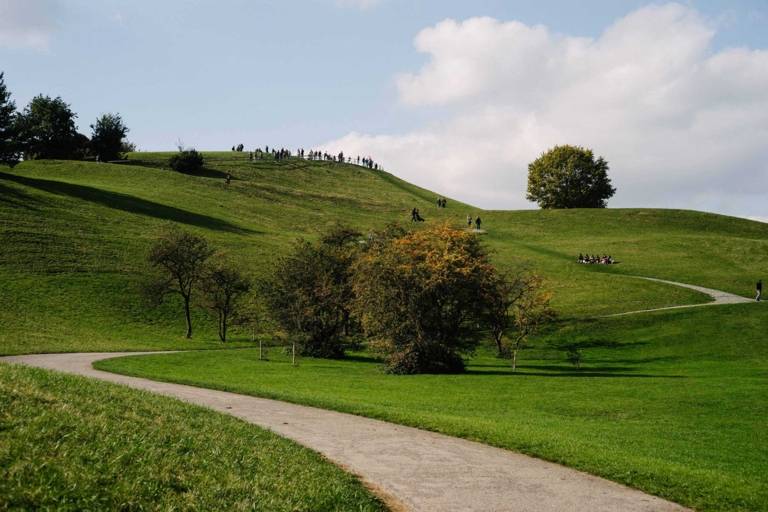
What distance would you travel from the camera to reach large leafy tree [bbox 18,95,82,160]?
131 metres

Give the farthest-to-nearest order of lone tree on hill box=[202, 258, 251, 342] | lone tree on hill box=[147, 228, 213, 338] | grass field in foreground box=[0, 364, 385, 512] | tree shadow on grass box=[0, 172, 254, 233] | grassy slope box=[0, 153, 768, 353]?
tree shadow on grass box=[0, 172, 254, 233], lone tree on hill box=[202, 258, 251, 342], lone tree on hill box=[147, 228, 213, 338], grassy slope box=[0, 153, 768, 353], grass field in foreground box=[0, 364, 385, 512]

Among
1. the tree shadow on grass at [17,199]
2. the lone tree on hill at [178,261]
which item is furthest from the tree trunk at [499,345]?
the tree shadow on grass at [17,199]

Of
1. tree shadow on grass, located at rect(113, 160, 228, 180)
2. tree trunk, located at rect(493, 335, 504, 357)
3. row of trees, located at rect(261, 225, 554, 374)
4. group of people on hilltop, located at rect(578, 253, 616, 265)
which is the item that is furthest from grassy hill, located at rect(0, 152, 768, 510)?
row of trees, located at rect(261, 225, 554, 374)

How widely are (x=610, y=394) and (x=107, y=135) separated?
143 metres

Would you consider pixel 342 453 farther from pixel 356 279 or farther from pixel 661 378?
pixel 356 279

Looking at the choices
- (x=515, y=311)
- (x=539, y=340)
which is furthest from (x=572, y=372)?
(x=539, y=340)

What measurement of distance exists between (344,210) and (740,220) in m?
78.3

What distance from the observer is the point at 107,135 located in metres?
148

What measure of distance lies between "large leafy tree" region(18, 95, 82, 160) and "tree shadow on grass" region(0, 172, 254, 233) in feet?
111

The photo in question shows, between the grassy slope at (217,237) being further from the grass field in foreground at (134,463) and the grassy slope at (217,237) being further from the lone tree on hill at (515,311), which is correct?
the grass field in foreground at (134,463)

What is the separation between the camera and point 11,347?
40719 millimetres

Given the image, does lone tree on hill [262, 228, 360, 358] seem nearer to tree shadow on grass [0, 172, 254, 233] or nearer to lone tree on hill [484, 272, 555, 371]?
lone tree on hill [484, 272, 555, 371]

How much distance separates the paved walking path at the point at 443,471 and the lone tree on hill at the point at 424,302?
24061 millimetres

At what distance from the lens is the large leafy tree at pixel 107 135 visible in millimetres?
147000
